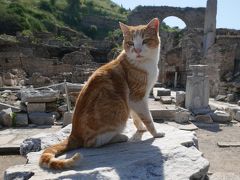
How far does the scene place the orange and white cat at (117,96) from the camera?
3824mm

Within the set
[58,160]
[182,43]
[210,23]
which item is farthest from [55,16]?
[58,160]

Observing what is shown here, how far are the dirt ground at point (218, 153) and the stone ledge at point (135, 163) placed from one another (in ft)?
3.68

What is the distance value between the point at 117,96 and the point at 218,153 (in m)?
3.56

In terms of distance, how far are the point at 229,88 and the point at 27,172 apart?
16534 mm

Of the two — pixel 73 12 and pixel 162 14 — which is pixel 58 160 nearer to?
pixel 162 14

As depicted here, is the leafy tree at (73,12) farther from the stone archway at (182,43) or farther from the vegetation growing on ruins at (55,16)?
the stone archway at (182,43)

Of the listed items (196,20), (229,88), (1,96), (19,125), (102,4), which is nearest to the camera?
(19,125)

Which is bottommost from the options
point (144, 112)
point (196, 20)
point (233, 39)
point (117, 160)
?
point (117, 160)

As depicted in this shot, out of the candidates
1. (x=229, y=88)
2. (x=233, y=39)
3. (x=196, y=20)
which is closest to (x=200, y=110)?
(x=229, y=88)

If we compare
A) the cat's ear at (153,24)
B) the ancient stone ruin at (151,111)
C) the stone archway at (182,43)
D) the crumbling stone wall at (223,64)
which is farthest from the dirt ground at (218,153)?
the stone archway at (182,43)

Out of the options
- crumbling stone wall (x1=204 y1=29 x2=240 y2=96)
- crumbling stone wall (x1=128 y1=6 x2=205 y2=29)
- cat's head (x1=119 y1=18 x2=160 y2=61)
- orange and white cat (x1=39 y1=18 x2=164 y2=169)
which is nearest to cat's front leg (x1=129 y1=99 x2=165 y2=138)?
orange and white cat (x1=39 y1=18 x2=164 y2=169)

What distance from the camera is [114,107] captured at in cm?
385

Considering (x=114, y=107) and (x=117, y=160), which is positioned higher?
(x=114, y=107)

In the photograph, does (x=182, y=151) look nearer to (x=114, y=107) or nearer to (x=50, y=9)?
(x=114, y=107)
